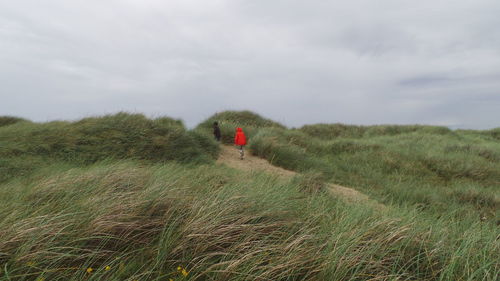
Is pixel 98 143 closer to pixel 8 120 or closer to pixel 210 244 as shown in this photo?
pixel 210 244

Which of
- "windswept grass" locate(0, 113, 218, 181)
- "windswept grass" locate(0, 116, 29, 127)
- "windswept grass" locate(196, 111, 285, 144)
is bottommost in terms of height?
"windswept grass" locate(0, 113, 218, 181)

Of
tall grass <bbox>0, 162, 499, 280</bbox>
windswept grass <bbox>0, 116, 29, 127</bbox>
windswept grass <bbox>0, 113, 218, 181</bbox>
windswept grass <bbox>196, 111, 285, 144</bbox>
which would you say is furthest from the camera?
windswept grass <bbox>0, 116, 29, 127</bbox>

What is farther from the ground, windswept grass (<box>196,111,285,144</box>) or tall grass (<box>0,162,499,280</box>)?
windswept grass (<box>196,111,285,144</box>)

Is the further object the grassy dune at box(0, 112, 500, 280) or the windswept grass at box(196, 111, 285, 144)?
the windswept grass at box(196, 111, 285, 144)

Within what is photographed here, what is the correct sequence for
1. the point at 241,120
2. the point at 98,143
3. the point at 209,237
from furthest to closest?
the point at 241,120
the point at 98,143
the point at 209,237

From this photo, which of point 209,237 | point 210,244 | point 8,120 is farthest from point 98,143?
point 8,120

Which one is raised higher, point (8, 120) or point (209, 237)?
point (8, 120)

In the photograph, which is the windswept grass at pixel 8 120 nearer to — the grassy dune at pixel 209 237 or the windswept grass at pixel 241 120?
the windswept grass at pixel 241 120

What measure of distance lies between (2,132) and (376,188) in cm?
1077

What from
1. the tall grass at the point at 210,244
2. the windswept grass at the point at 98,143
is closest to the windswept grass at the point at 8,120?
the windswept grass at the point at 98,143

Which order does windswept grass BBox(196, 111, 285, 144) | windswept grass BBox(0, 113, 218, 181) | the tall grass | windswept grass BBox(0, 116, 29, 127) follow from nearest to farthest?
the tall grass < windswept grass BBox(0, 113, 218, 181) < windswept grass BBox(196, 111, 285, 144) < windswept grass BBox(0, 116, 29, 127)

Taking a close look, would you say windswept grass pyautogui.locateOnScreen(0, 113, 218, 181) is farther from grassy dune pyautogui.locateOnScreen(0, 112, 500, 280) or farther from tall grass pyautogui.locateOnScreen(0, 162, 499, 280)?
tall grass pyautogui.locateOnScreen(0, 162, 499, 280)

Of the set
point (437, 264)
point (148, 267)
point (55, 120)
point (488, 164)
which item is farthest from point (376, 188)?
point (55, 120)

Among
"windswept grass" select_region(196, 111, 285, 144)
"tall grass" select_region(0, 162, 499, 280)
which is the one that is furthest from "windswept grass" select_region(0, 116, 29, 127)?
"tall grass" select_region(0, 162, 499, 280)
